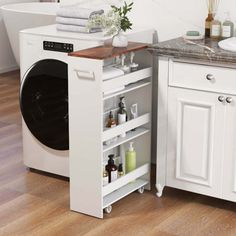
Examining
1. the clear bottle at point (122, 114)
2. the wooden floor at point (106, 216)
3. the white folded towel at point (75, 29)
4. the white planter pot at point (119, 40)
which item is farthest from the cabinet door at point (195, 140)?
the white folded towel at point (75, 29)

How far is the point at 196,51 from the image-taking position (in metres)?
3.12

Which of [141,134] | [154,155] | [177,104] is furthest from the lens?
[154,155]

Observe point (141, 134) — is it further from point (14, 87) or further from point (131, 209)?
point (14, 87)

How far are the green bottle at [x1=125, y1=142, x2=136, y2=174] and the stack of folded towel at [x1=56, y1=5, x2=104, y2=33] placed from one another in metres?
0.72

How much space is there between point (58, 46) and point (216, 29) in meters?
0.89

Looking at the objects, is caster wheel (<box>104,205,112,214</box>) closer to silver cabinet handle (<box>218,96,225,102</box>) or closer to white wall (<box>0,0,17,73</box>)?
silver cabinet handle (<box>218,96,225,102</box>)

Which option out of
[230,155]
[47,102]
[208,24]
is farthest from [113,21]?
[230,155]

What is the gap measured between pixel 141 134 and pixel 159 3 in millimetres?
820

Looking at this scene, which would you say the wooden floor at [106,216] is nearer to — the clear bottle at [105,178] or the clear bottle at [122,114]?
the clear bottle at [105,178]

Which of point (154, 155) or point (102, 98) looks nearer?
point (102, 98)

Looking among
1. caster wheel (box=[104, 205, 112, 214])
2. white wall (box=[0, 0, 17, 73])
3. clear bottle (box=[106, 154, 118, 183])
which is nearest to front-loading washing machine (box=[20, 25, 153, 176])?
clear bottle (box=[106, 154, 118, 183])

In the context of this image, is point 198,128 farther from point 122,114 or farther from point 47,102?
point 47,102

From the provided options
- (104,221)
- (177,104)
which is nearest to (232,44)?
(177,104)

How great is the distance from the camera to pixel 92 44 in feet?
11.0
